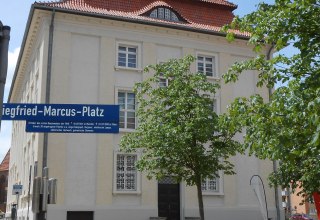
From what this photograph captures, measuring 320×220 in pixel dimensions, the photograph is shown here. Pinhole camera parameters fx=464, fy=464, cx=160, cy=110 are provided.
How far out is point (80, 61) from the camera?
2356cm

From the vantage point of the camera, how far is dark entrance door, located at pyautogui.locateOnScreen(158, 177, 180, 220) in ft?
77.7

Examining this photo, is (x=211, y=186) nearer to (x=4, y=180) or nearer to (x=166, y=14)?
(x=166, y=14)

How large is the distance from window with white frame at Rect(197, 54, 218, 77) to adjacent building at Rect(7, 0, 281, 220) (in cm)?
6

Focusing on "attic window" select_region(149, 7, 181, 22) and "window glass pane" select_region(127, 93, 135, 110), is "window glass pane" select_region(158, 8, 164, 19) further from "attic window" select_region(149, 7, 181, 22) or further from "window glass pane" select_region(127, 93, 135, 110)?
"window glass pane" select_region(127, 93, 135, 110)

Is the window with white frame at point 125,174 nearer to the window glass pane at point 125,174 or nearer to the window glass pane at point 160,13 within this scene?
the window glass pane at point 125,174

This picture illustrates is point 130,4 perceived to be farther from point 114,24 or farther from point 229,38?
point 229,38

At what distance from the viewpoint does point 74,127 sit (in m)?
8.32

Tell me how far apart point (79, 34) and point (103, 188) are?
311 inches

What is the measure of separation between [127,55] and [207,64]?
15.7ft

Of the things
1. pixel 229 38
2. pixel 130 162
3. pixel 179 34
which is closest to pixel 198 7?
pixel 179 34

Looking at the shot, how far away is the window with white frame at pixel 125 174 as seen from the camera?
2281cm

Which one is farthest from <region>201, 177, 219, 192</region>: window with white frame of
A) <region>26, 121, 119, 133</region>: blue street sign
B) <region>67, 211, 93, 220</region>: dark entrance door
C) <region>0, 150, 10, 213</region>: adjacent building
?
<region>0, 150, 10, 213</region>: adjacent building

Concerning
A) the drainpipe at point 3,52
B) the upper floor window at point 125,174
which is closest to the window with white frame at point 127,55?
the upper floor window at point 125,174

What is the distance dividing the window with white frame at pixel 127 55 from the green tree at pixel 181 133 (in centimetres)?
689
